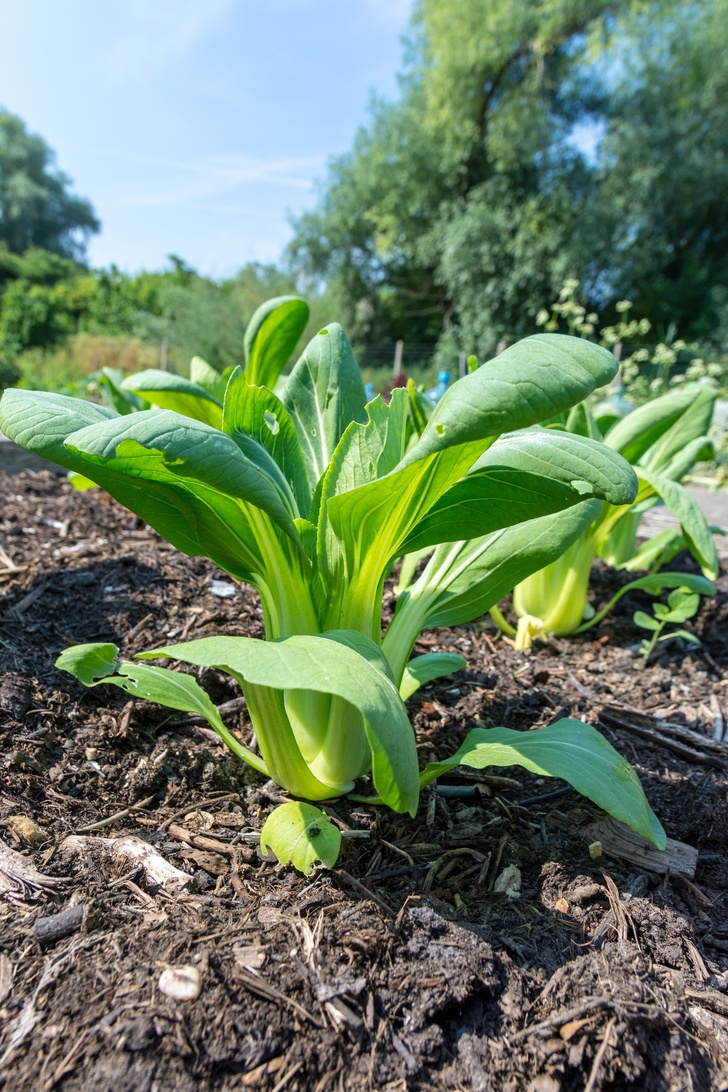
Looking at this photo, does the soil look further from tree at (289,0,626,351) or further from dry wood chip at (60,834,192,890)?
tree at (289,0,626,351)

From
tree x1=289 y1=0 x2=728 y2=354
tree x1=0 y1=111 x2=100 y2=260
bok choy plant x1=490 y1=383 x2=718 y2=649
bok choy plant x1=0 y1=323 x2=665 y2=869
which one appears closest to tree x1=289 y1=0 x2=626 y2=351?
tree x1=289 y1=0 x2=728 y2=354

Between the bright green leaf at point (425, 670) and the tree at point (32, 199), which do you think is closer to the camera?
the bright green leaf at point (425, 670)

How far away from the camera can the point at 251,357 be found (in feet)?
6.82

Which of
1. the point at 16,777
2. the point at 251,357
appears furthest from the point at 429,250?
the point at 16,777

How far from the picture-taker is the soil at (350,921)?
81cm

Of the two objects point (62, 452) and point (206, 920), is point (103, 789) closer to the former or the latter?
point (206, 920)

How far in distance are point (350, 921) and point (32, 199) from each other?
49342mm

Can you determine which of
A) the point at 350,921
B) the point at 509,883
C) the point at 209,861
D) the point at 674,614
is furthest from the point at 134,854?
the point at 674,614

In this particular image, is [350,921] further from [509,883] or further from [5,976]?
[5,976]

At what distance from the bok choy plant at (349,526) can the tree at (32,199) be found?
45.8 m

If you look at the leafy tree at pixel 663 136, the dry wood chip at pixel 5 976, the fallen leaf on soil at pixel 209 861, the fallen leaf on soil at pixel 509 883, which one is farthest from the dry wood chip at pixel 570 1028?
Result: the leafy tree at pixel 663 136

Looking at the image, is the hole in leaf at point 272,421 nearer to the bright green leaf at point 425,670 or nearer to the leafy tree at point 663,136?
the bright green leaf at point 425,670

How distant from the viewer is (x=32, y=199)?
39656 mm

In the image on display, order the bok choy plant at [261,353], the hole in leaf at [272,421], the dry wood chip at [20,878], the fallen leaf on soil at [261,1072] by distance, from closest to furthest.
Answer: the fallen leaf on soil at [261,1072], the dry wood chip at [20,878], the hole in leaf at [272,421], the bok choy plant at [261,353]
